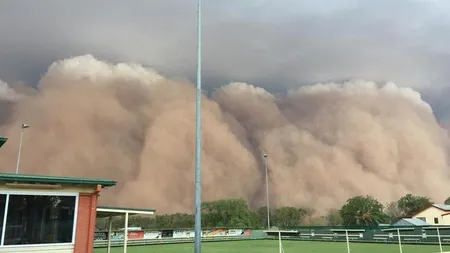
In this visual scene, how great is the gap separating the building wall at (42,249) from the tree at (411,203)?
373 feet

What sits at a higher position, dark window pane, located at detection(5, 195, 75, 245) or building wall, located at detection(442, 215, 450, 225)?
building wall, located at detection(442, 215, 450, 225)

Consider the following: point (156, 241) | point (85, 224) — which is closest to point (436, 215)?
point (156, 241)

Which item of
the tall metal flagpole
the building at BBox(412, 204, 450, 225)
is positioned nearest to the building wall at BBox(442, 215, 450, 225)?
the building at BBox(412, 204, 450, 225)

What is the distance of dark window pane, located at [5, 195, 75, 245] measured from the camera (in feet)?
43.8

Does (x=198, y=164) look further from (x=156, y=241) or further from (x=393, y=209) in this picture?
(x=393, y=209)

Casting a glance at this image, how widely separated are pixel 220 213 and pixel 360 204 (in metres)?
38.6

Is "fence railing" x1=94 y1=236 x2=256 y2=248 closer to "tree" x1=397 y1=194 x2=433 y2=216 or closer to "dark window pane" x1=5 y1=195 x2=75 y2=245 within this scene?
"dark window pane" x1=5 y1=195 x2=75 y2=245

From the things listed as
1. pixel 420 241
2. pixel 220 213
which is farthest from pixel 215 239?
pixel 220 213

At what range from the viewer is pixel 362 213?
76062mm

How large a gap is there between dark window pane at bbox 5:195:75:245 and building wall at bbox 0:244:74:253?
7.2 inches

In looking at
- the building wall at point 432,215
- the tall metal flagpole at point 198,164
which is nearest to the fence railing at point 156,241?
the building wall at point 432,215

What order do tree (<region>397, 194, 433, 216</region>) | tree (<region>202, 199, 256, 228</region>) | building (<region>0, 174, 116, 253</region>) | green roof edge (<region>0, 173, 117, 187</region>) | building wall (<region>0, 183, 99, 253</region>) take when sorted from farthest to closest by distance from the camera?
tree (<region>397, 194, 433, 216</region>)
tree (<region>202, 199, 256, 228</region>)
building wall (<region>0, 183, 99, 253</region>)
building (<region>0, 174, 116, 253</region>)
green roof edge (<region>0, 173, 117, 187</region>)

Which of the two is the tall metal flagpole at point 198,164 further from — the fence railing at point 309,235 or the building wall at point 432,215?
the building wall at point 432,215

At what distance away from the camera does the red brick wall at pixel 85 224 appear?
14242mm
